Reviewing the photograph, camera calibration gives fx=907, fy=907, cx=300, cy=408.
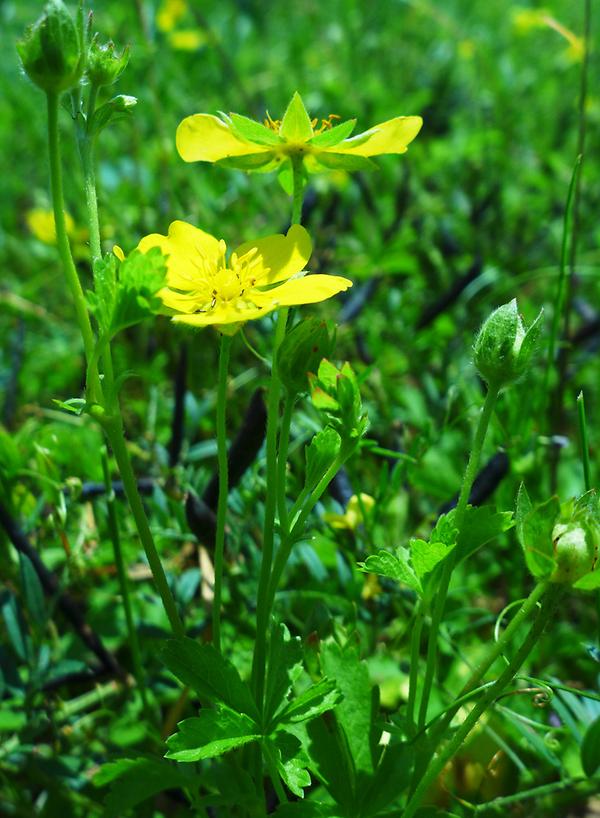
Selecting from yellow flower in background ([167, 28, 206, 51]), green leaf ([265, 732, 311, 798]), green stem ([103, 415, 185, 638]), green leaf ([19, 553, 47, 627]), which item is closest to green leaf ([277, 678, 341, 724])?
green leaf ([265, 732, 311, 798])

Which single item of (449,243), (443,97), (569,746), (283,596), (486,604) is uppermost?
(443,97)

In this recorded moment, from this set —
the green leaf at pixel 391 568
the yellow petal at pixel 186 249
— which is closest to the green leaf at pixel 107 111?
the yellow petal at pixel 186 249

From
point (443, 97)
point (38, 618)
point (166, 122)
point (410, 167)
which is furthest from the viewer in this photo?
point (443, 97)

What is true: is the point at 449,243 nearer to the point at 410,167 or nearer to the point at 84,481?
the point at 410,167

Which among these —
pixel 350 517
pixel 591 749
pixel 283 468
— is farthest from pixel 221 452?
pixel 591 749

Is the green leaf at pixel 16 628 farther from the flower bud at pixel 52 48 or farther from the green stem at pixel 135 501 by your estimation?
the flower bud at pixel 52 48

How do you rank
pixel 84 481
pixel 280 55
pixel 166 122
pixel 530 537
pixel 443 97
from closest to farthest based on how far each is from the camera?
1. pixel 530 537
2. pixel 84 481
3. pixel 166 122
4. pixel 443 97
5. pixel 280 55

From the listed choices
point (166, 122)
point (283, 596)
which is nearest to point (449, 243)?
point (166, 122)

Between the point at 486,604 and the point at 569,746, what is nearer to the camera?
the point at 569,746
